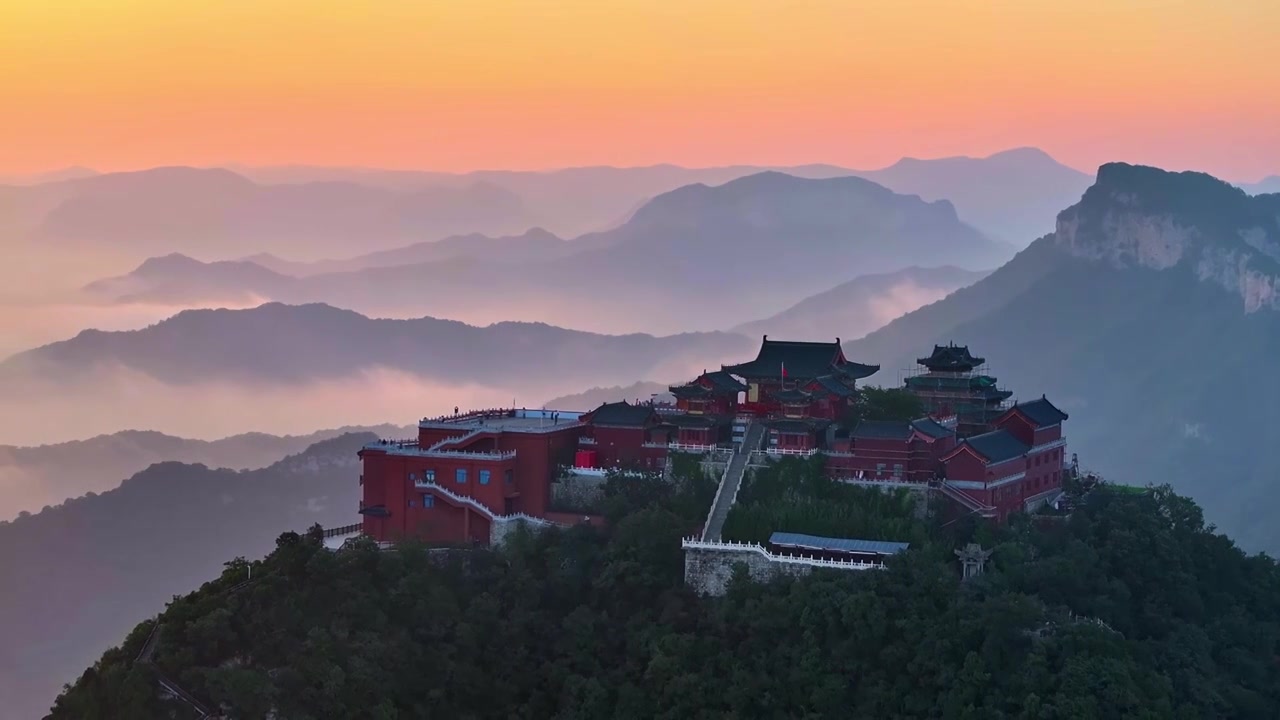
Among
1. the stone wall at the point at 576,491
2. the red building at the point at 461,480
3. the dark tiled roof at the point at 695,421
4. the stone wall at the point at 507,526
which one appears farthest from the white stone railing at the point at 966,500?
the red building at the point at 461,480

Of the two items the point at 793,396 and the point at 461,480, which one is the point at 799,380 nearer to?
the point at 793,396

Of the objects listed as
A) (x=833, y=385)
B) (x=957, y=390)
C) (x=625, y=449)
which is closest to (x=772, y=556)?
(x=625, y=449)

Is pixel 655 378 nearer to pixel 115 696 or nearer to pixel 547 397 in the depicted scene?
pixel 547 397

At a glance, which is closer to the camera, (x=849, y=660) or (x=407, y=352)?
(x=849, y=660)

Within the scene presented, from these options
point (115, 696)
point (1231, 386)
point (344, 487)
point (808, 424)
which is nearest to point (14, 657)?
point (344, 487)

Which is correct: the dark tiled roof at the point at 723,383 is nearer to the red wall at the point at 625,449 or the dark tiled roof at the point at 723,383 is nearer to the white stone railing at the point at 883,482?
the red wall at the point at 625,449

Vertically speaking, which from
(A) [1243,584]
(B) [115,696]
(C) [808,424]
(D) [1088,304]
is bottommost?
(B) [115,696]
